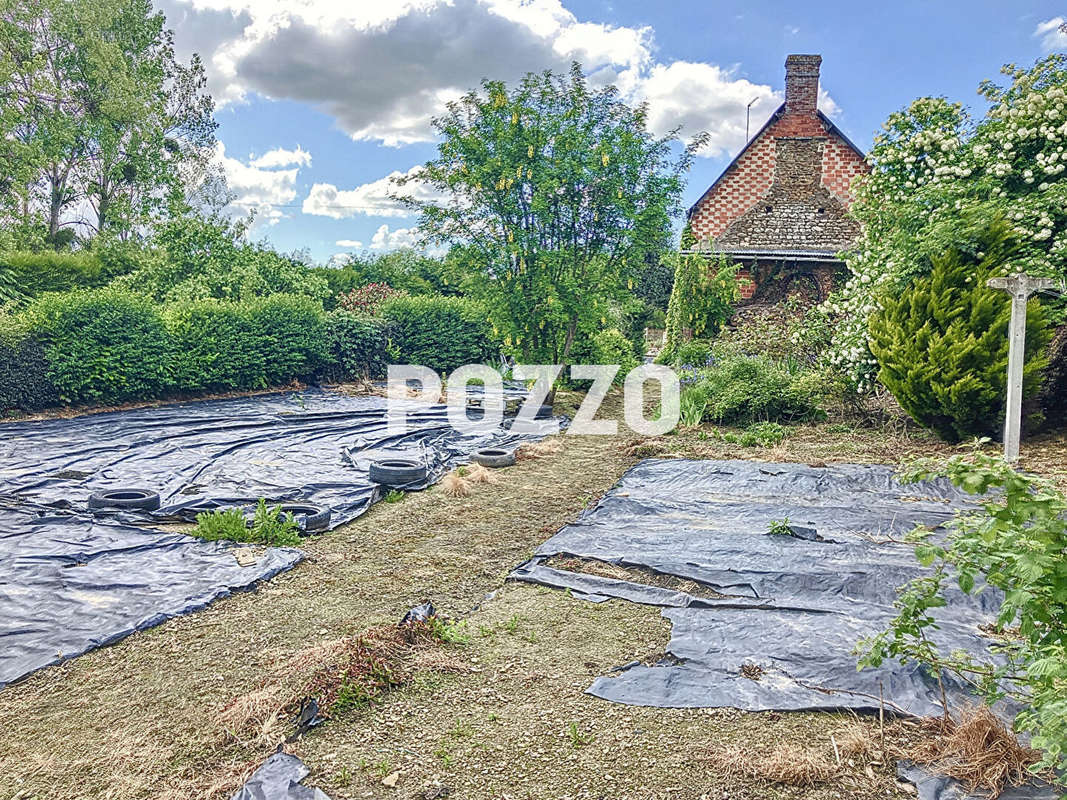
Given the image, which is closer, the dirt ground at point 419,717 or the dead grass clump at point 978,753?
the dead grass clump at point 978,753

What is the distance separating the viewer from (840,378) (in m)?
8.34

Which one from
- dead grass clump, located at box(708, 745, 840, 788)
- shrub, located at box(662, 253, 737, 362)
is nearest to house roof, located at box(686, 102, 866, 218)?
shrub, located at box(662, 253, 737, 362)

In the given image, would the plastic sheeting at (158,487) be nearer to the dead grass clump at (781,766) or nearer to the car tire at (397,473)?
the car tire at (397,473)

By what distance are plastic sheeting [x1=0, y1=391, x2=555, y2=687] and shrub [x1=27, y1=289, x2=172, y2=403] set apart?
69 centimetres

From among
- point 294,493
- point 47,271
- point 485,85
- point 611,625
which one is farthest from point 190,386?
Result: point 611,625

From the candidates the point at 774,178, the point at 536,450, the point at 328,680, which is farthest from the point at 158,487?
the point at 774,178

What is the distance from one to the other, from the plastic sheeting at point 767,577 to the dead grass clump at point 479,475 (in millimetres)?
1315

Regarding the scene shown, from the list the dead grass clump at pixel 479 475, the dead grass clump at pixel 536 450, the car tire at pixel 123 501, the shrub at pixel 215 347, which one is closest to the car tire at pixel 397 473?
the dead grass clump at pixel 479 475

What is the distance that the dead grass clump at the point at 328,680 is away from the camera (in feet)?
8.09

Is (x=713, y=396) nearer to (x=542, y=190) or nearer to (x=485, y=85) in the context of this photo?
(x=542, y=190)

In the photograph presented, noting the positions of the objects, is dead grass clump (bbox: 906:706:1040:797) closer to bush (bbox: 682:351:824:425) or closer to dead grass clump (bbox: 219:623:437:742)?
dead grass clump (bbox: 219:623:437:742)

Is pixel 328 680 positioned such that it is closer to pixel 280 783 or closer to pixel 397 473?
pixel 280 783

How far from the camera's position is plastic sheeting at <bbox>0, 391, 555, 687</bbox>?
3.43 metres

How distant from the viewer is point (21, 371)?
834 centimetres
